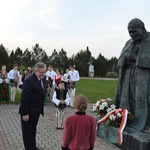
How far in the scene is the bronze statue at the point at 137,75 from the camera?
5.73 meters

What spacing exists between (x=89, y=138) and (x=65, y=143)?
0.35 meters

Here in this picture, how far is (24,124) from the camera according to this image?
5.05 m

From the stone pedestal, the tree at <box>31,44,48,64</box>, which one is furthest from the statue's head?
the tree at <box>31,44,48,64</box>

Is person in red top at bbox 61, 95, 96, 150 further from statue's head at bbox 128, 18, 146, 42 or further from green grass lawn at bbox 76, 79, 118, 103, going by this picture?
green grass lawn at bbox 76, 79, 118, 103

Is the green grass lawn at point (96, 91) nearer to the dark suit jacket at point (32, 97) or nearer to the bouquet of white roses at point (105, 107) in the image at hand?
the bouquet of white roses at point (105, 107)

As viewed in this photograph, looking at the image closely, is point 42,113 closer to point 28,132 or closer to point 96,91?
point 28,132

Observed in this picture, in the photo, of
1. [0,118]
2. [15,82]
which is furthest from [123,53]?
[15,82]

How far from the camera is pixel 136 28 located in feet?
19.1

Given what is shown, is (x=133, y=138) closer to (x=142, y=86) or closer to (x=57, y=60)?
(x=142, y=86)

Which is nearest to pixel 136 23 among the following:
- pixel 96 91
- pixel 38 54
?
pixel 96 91

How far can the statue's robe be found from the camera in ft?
18.8

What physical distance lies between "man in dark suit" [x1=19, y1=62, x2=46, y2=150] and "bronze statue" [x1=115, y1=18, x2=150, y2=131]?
213cm

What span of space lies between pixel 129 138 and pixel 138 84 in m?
1.21

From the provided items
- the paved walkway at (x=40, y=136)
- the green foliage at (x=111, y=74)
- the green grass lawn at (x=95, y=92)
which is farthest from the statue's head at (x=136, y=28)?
the green foliage at (x=111, y=74)
